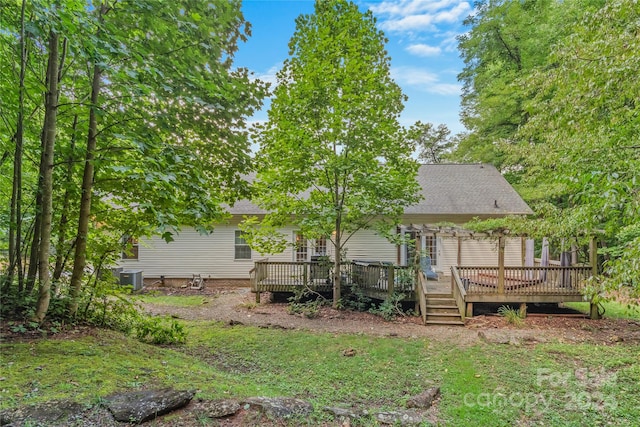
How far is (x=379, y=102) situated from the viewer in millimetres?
8102

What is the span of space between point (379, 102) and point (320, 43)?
7.03ft

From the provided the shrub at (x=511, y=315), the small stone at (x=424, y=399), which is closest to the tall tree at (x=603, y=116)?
the small stone at (x=424, y=399)

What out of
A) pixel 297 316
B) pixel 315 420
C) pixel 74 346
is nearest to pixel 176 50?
pixel 74 346

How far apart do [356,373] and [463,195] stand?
429 inches

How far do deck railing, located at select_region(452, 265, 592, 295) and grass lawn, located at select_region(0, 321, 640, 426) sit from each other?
2267 mm

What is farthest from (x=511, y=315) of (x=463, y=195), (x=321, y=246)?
(x=321, y=246)

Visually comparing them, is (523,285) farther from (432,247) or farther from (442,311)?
(432,247)

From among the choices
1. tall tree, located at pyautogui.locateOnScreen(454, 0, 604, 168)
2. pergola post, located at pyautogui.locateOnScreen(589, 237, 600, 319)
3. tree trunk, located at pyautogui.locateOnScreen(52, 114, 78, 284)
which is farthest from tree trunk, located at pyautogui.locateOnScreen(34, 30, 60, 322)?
tall tree, located at pyautogui.locateOnScreen(454, 0, 604, 168)

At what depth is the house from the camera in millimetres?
12879

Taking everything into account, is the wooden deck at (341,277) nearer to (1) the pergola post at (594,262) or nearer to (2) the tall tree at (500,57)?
(1) the pergola post at (594,262)

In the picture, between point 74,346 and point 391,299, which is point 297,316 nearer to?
point 391,299

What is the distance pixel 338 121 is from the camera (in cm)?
794

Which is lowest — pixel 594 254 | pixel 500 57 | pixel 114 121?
pixel 594 254

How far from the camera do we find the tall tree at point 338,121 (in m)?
7.94
